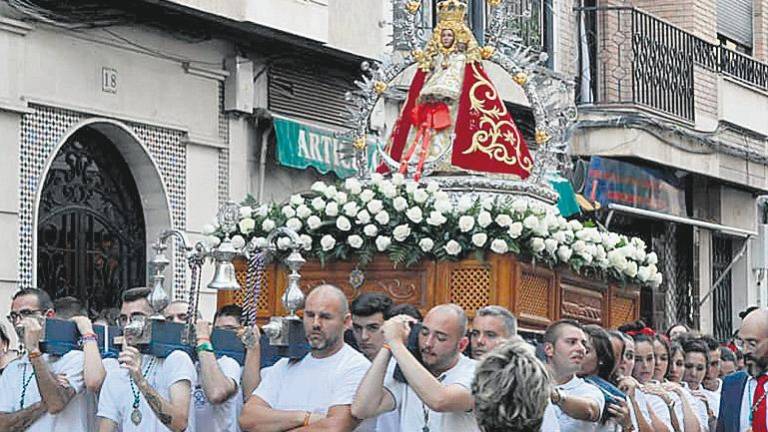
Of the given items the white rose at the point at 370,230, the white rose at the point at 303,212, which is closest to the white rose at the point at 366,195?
the white rose at the point at 370,230

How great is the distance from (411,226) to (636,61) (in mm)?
11868

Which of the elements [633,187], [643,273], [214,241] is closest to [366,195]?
[214,241]

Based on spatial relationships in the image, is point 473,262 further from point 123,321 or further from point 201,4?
point 201,4

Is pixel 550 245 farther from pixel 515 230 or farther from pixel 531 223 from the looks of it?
pixel 515 230

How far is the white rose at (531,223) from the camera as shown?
36.7 feet

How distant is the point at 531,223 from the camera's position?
36.8 feet

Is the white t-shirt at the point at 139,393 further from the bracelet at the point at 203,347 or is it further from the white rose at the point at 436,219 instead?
the white rose at the point at 436,219

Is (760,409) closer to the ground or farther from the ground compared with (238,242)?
closer to the ground

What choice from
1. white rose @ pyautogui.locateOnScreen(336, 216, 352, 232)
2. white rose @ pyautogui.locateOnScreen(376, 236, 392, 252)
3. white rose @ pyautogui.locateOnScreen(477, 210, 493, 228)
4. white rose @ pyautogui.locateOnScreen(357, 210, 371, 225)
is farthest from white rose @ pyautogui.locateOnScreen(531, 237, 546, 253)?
white rose @ pyautogui.locateOnScreen(336, 216, 352, 232)

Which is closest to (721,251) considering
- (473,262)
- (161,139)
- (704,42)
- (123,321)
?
(704,42)

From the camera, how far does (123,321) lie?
1005 cm

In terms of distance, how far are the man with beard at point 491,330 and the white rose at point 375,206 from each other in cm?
224

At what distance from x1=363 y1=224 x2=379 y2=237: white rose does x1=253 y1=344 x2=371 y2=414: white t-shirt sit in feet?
6.04

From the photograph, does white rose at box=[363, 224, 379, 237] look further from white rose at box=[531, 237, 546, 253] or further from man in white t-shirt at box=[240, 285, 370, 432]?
man in white t-shirt at box=[240, 285, 370, 432]
